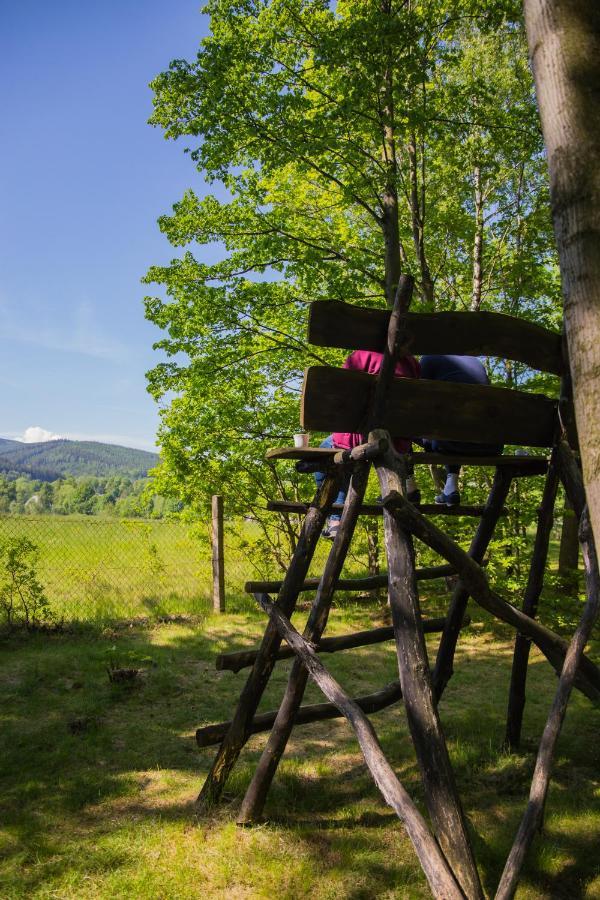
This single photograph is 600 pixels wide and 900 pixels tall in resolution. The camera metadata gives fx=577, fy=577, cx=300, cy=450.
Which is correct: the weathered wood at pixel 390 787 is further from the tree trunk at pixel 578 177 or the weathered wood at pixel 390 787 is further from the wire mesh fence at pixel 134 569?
the wire mesh fence at pixel 134 569

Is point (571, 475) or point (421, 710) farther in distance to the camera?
point (571, 475)

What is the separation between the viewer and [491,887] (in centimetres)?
272

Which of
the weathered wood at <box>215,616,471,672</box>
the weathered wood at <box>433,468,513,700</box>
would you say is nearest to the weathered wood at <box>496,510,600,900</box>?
the weathered wood at <box>215,616,471,672</box>

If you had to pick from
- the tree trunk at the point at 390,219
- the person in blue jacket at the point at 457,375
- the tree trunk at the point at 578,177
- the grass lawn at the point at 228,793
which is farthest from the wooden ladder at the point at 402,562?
the tree trunk at the point at 390,219

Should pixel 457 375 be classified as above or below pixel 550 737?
above

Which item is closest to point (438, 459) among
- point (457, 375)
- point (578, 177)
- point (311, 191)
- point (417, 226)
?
point (457, 375)

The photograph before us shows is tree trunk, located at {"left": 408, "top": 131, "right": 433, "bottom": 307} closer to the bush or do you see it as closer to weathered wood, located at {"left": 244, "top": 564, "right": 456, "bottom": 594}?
weathered wood, located at {"left": 244, "top": 564, "right": 456, "bottom": 594}

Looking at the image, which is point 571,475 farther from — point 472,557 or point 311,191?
point 311,191

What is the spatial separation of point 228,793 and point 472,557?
7.34 ft

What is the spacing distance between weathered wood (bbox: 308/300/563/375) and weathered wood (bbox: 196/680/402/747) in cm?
198

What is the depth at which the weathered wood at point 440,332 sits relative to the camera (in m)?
2.71

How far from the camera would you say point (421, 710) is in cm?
229

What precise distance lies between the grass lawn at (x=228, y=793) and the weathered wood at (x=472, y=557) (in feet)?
2.05

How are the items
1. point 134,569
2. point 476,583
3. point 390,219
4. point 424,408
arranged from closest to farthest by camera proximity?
1. point 476,583
2. point 424,408
3. point 390,219
4. point 134,569
